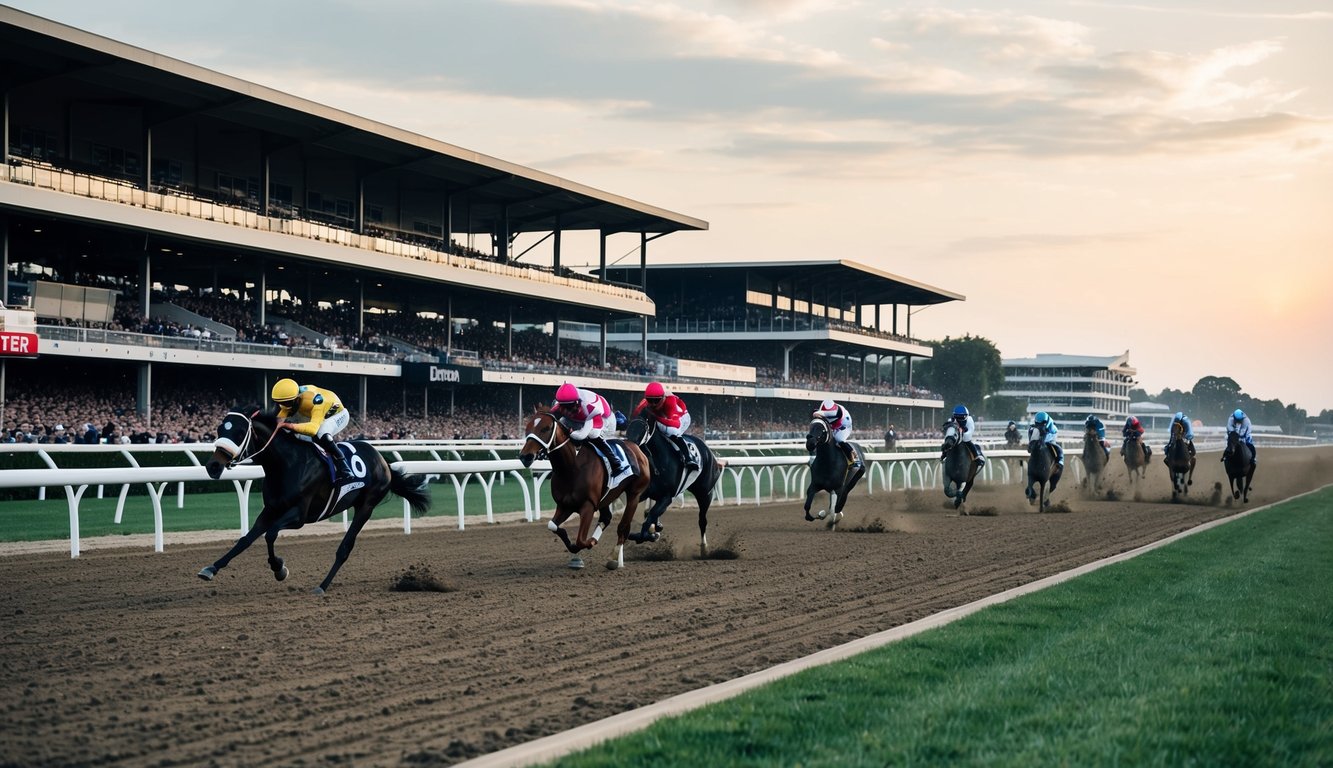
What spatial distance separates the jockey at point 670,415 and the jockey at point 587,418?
1255 mm

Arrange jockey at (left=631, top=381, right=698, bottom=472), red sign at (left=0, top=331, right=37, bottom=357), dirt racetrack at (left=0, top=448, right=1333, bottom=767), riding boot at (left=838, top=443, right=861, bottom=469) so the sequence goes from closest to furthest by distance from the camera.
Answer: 1. dirt racetrack at (left=0, top=448, right=1333, bottom=767)
2. jockey at (left=631, top=381, right=698, bottom=472)
3. riding boot at (left=838, top=443, right=861, bottom=469)
4. red sign at (left=0, top=331, right=37, bottom=357)

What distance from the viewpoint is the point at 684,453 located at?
38.7 ft

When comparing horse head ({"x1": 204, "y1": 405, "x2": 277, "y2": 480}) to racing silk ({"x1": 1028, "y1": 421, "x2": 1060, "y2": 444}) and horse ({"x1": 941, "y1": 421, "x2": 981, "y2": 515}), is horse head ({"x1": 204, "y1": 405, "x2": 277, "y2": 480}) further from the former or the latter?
racing silk ({"x1": 1028, "y1": 421, "x2": 1060, "y2": 444})

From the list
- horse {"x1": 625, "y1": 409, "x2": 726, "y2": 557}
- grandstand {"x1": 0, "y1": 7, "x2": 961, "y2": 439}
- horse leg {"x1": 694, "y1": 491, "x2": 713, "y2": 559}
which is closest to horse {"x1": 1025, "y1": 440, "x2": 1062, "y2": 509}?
horse leg {"x1": 694, "y1": 491, "x2": 713, "y2": 559}

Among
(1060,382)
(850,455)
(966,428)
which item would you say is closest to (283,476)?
(850,455)

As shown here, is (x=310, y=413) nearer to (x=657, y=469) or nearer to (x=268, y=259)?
(x=657, y=469)

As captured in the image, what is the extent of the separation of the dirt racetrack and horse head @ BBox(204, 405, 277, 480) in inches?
34.7

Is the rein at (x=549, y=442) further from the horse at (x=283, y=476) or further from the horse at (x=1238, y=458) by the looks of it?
the horse at (x=1238, y=458)

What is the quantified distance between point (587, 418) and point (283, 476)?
7.95ft

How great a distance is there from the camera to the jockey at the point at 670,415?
1162 cm

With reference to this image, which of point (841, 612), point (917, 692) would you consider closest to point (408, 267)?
point (841, 612)

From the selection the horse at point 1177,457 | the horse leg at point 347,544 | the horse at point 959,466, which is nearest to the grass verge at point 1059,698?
the horse leg at point 347,544

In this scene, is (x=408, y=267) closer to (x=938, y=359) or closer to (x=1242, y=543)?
(x=1242, y=543)

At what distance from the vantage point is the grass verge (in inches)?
165
